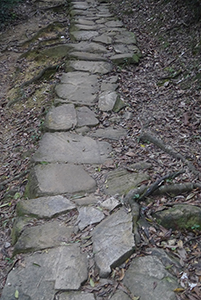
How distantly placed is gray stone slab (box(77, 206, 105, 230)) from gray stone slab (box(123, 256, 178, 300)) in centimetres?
47

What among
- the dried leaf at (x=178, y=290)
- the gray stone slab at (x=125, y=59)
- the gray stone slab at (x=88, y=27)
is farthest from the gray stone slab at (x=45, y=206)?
the gray stone slab at (x=88, y=27)

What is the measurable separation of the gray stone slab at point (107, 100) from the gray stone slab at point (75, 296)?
241cm

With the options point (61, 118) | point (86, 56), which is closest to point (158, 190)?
point (61, 118)

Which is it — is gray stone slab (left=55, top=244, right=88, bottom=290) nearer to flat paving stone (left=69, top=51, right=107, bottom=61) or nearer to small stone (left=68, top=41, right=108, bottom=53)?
flat paving stone (left=69, top=51, right=107, bottom=61)

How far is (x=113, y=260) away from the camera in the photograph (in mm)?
2014

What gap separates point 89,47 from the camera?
17.6 feet

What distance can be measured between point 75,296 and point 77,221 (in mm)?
616

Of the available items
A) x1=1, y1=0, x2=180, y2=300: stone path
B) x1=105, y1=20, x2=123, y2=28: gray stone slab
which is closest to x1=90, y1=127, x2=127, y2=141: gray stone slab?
x1=1, y1=0, x2=180, y2=300: stone path

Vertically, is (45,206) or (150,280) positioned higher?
(150,280)

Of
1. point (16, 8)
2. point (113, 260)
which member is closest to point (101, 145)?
point (113, 260)

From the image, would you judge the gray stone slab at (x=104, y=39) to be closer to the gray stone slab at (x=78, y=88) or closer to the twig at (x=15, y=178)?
the gray stone slab at (x=78, y=88)

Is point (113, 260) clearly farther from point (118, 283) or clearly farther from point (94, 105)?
point (94, 105)

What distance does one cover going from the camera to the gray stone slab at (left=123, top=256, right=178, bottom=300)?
1.81 metres

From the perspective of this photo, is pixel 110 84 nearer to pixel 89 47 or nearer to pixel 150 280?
pixel 89 47
